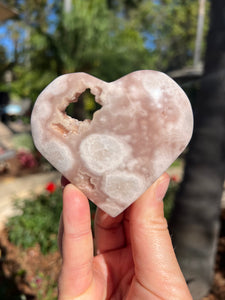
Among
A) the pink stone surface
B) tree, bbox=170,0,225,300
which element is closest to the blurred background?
tree, bbox=170,0,225,300

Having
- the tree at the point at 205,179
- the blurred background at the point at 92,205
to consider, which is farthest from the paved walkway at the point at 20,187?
the tree at the point at 205,179

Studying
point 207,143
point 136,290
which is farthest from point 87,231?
point 207,143

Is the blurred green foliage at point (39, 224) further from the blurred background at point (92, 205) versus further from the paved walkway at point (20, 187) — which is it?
the paved walkway at point (20, 187)

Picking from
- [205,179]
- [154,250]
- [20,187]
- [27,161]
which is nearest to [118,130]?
[154,250]

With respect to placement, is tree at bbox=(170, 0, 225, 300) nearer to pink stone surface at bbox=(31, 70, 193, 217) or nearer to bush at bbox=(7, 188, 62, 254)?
pink stone surface at bbox=(31, 70, 193, 217)

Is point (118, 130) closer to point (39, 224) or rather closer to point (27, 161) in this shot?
point (39, 224)
